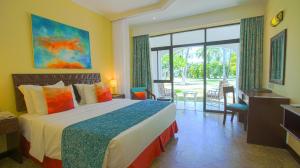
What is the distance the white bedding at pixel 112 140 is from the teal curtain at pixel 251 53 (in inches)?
106

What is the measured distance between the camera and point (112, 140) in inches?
56.1

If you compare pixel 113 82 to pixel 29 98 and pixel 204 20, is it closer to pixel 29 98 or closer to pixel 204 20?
pixel 29 98

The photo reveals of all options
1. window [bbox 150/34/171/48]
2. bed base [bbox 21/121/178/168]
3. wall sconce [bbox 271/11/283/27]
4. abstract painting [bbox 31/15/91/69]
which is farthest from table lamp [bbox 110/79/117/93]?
wall sconce [bbox 271/11/283/27]

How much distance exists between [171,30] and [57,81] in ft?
11.4

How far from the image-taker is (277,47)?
280 centimetres

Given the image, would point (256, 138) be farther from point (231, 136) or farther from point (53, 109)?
point (53, 109)

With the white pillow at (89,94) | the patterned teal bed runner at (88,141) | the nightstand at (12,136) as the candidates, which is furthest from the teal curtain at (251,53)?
the nightstand at (12,136)

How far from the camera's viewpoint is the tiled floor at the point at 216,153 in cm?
204

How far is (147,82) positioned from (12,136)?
3.58m

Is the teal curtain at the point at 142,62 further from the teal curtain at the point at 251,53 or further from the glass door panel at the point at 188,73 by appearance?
the teal curtain at the point at 251,53

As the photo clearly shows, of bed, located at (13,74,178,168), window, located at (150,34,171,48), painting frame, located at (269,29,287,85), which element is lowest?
bed, located at (13,74,178,168)

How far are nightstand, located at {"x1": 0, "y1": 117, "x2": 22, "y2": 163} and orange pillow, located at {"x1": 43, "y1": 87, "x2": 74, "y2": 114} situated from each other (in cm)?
44

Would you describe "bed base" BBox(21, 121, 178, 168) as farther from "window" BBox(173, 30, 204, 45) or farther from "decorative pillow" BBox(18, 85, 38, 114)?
"window" BBox(173, 30, 204, 45)

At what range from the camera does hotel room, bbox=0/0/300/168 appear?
1.91 meters
